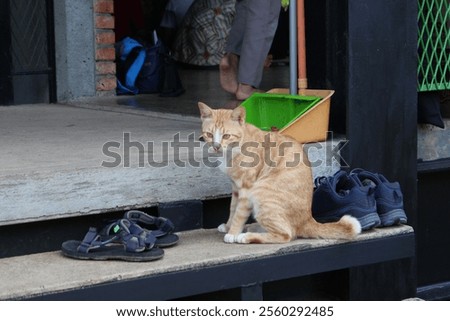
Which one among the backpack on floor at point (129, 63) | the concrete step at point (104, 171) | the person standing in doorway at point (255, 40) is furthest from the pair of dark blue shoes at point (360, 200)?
the backpack on floor at point (129, 63)

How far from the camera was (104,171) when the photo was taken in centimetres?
350

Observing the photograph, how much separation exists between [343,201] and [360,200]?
0.07 metres

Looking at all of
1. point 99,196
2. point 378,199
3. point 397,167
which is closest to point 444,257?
point 397,167

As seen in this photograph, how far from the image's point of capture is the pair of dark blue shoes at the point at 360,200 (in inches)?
139

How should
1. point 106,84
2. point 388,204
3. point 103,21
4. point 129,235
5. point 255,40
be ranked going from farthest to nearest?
point 106,84 → point 103,21 → point 255,40 → point 388,204 → point 129,235

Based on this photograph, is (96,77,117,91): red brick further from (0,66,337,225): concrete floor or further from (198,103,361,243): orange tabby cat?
(198,103,361,243): orange tabby cat

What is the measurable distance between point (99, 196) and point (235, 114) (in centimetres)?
61

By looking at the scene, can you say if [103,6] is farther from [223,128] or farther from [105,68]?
[223,128]

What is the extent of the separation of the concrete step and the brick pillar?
6.26ft

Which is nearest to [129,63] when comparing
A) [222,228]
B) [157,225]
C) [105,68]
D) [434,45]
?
[105,68]

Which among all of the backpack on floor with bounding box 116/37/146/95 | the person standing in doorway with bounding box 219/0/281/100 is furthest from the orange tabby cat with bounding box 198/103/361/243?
the backpack on floor with bounding box 116/37/146/95

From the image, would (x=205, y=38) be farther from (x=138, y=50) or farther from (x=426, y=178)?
(x=426, y=178)

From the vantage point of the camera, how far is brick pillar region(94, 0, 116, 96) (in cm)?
647

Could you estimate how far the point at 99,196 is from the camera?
11.4 ft
